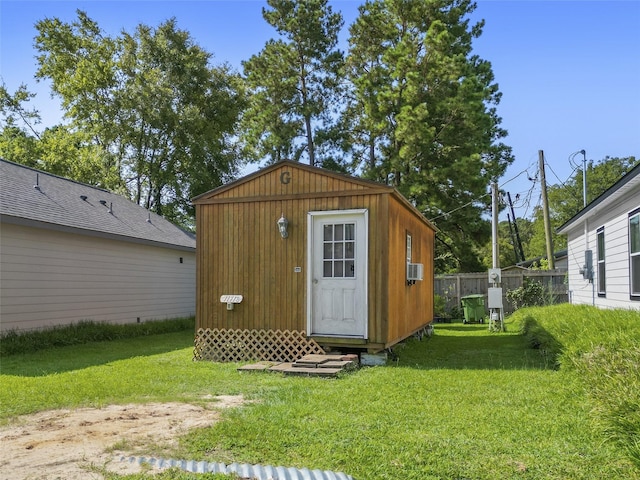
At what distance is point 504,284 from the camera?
16.0m

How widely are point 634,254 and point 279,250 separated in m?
5.15

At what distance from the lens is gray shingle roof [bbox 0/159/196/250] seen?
31.6ft

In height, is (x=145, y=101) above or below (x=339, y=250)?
above

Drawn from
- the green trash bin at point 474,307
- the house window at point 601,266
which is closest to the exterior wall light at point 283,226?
the house window at point 601,266

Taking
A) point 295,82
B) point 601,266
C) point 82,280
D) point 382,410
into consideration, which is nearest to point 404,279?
point 601,266

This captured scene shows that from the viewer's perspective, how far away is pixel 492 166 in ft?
64.3

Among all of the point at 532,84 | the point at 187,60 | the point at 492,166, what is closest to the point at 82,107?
the point at 187,60

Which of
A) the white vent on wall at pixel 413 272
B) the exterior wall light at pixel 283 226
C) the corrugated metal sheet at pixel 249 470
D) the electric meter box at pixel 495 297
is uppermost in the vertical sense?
the exterior wall light at pixel 283 226

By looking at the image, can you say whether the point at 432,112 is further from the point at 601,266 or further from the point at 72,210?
the point at 72,210

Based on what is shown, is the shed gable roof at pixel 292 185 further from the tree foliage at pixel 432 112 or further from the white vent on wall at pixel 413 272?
the tree foliage at pixel 432 112

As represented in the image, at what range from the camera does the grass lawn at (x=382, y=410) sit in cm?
335

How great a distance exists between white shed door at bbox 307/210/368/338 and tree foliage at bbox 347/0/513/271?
10943 millimetres

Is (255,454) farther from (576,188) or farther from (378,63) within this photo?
(576,188)

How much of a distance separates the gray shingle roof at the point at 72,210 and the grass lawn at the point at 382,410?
9.16 ft
